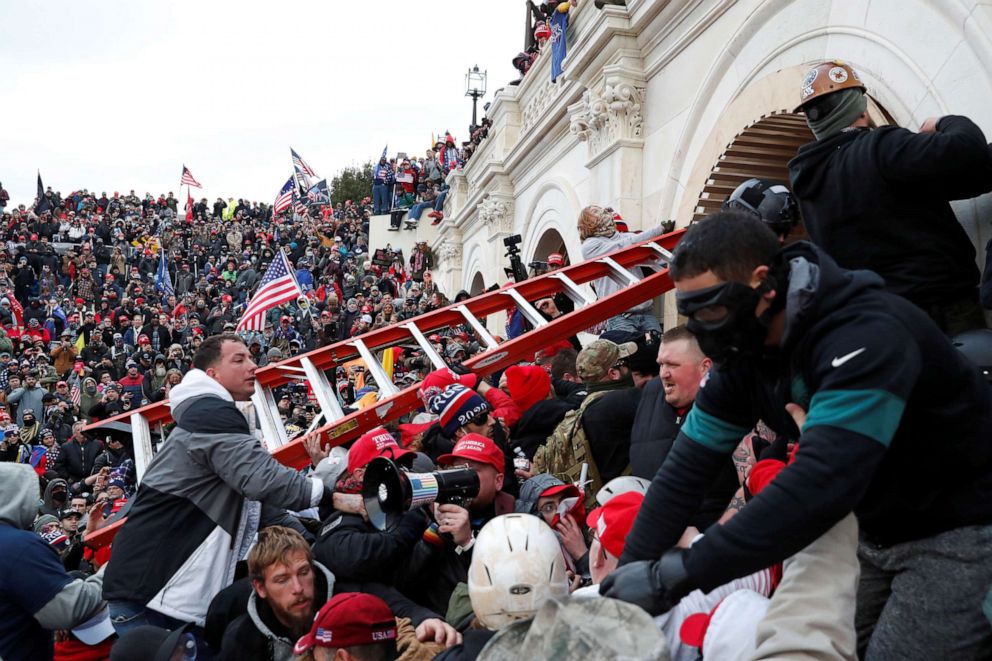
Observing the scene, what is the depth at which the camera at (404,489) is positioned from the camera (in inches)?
130

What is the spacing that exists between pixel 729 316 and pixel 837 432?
389 millimetres

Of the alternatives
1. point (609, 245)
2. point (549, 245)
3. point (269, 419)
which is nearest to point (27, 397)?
point (549, 245)

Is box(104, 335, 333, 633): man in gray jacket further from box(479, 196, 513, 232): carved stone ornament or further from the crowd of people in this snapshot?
box(479, 196, 513, 232): carved stone ornament

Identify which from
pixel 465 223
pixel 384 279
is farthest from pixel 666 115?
pixel 384 279

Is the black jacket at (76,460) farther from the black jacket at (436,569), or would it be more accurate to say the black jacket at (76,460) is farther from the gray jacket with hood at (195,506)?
the black jacket at (436,569)

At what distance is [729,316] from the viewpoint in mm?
1962

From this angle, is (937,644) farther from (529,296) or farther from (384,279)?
(384,279)

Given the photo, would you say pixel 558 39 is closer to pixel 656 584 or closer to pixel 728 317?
pixel 728 317

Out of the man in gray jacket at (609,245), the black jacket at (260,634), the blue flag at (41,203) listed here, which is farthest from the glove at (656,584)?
the blue flag at (41,203)

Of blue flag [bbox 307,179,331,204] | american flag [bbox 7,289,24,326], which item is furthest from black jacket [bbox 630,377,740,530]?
blue flag [bbox 307,179,331,204]

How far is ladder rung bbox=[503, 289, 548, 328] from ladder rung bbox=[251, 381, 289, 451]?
2218mm

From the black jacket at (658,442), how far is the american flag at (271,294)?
7.53 metres

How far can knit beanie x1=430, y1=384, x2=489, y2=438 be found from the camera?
4504 mm

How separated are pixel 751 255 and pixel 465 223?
716 inches
